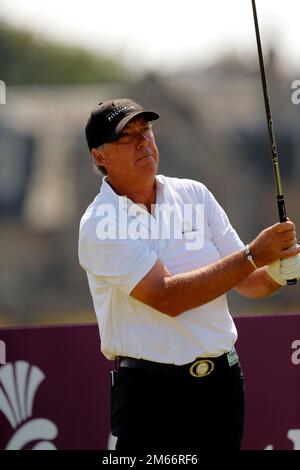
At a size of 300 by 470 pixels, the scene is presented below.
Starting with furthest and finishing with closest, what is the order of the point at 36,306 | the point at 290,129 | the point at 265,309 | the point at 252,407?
the point at 290,129
the point at 36,306
the point at 265,309
the point at 252,407

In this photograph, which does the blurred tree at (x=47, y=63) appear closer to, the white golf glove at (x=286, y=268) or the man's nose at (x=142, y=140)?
the man's nose at (x=142, y=140)

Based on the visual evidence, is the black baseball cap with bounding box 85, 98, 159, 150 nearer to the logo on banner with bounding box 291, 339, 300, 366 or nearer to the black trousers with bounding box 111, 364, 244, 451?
the black trousers with bounding box 111, 364, 244, 451

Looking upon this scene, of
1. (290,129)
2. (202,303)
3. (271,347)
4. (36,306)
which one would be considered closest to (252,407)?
(271,347)

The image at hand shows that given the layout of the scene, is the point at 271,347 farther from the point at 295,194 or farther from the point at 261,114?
the point at 261,114

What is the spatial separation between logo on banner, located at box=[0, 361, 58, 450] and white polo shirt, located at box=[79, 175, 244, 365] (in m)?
1.45

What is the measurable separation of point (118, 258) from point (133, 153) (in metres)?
0.52

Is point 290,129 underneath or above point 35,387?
above

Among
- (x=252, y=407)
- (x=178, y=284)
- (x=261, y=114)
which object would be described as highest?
(x=261, y=114)

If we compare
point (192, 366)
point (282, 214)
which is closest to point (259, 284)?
point (282, 214)

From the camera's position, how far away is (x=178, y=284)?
5.02 meters

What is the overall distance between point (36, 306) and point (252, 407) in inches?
944

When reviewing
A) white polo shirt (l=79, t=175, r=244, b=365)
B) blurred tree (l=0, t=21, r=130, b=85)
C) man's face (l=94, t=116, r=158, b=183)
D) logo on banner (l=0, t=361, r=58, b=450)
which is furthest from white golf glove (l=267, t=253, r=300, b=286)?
blurred tree (l=0, t=21, r=130, b=85)

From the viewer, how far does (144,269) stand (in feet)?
16.6

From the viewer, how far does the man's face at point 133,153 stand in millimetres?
5312
